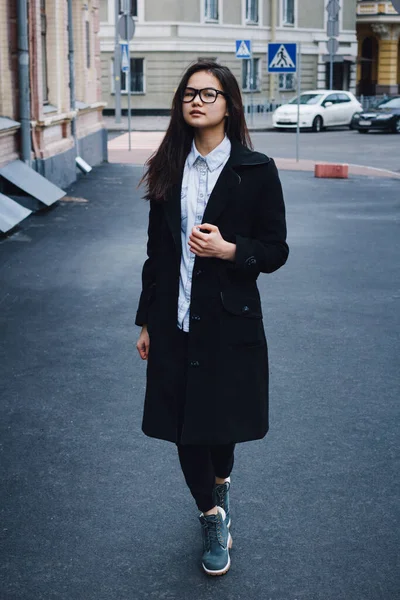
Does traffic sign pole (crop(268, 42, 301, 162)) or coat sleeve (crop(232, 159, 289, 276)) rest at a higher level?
traffic sign pole (crop(268, 42, 301, 162))

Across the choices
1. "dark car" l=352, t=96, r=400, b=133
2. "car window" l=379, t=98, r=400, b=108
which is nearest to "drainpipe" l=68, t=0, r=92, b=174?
"dark car" l=352, t=96, r=400, b=133

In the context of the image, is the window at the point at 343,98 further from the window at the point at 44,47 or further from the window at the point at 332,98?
the window at the point at 44,47

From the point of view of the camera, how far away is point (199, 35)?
46.3m

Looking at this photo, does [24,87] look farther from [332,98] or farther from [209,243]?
[332,98]

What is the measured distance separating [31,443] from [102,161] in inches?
730

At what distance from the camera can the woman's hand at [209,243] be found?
3.43 metres

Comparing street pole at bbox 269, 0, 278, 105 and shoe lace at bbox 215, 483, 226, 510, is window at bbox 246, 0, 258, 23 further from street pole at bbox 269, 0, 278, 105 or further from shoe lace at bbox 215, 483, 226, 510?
shoe lace at bbox 215, 483, 226, 510

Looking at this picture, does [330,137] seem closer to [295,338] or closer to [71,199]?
[71,199]

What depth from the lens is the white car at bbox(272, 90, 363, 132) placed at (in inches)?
1430

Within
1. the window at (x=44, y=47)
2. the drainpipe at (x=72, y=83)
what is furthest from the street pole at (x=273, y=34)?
the window at (x=44, y=47)

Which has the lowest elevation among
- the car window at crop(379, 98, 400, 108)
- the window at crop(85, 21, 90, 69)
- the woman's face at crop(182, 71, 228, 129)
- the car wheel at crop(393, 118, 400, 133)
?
the car wheel at crop(393, 118, 400, 133)

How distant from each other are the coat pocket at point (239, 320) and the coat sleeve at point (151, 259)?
31cm

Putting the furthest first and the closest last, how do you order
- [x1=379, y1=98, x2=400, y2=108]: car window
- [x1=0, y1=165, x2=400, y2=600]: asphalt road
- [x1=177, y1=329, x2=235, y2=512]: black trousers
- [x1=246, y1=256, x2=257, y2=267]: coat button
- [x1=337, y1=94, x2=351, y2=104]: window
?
[x1=337, y1=94, x2=351, y2=104]: window < [x1=379, y1=98, x2=400, y2=108]: car window < [x1=0, y1=165, x2=400, y2=600]: asphalt road < [x1=177, y1=329, x2=235, y2=512]: black trousers < [x1=246, y1=256, x2=257, y2=267]: coat button

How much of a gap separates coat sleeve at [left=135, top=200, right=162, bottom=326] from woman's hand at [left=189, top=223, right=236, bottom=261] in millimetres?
282
